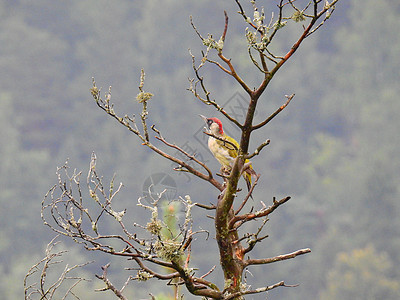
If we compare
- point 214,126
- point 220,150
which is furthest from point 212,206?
point 214,126

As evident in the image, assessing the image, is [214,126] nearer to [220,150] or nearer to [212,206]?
[220,150]

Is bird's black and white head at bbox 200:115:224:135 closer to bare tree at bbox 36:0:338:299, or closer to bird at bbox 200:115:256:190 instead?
bird at bbox 200:115:256:190

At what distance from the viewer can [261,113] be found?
100 ft

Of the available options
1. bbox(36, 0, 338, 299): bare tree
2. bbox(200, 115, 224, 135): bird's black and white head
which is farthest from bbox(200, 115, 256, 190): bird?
bbox(36, 0, 338, 299): bare tree

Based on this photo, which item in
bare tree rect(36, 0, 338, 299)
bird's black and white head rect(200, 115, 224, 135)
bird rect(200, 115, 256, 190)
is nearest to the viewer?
bare tree rect(36, 0, 338, 299)

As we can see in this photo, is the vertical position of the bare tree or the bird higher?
the bird

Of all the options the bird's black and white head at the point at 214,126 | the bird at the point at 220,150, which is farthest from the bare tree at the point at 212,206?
the bird's black and white head at the point at 214,126

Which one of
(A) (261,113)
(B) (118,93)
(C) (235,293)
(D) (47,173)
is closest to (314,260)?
(A) (261,113)

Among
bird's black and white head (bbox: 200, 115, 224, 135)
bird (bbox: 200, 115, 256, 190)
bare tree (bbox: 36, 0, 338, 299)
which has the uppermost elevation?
bird's black and white head (bbox: 200, 115, 224, 135)

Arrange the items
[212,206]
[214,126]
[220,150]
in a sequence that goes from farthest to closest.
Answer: [214,126] < [220,150] < [212,206]

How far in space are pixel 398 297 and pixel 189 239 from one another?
2126 cm

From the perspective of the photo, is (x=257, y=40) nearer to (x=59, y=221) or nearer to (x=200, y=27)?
(x=59, y=221)

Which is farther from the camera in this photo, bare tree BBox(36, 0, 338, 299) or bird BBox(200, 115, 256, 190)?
bird BBox(200, 115, 256, 190)

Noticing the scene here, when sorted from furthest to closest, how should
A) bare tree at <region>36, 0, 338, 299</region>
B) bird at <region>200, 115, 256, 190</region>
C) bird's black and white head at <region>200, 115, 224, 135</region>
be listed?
bird's black and white head at <region>200, 115, 224, 135</region> < bird at <region>200, 115, 256, 190</region> < bare tree at <region>36, 0, 338, 299</region>
